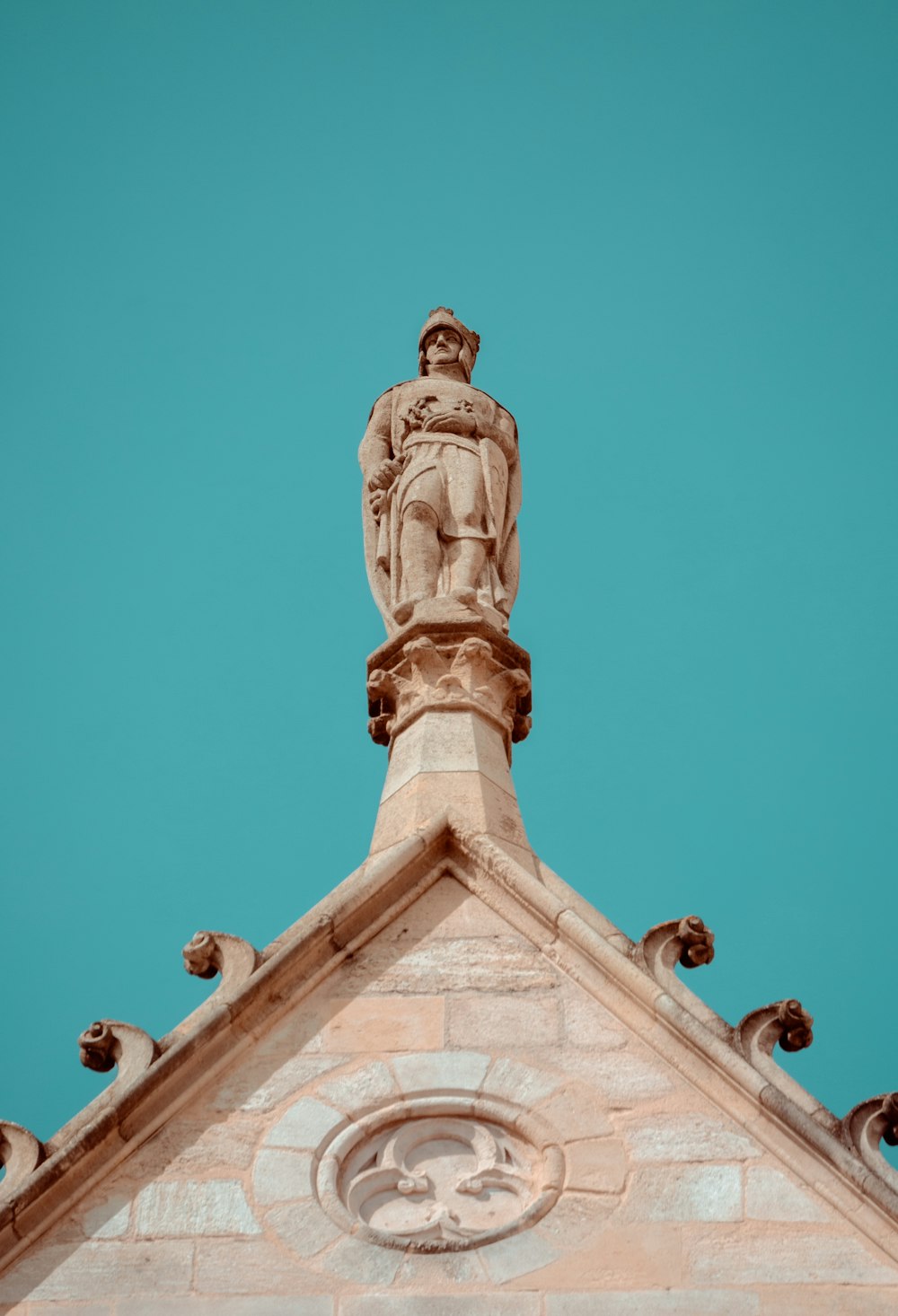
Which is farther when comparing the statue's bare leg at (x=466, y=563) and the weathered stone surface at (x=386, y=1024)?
the statue's bare leg at (x=466, y=563)

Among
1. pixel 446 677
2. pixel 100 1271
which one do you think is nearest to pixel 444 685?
pixel 446 677

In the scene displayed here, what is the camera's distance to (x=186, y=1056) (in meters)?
8.90

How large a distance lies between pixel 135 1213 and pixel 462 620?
13.5ft

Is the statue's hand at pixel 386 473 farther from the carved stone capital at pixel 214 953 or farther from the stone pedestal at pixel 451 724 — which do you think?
the carved stone capital at pixel 214 953

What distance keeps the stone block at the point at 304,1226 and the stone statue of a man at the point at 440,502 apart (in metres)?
3.95

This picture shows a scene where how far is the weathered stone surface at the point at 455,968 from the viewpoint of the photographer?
9273mm

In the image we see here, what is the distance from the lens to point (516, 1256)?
8.16 metres

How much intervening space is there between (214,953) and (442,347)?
19.0 feet

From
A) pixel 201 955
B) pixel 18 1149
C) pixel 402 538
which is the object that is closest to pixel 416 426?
pixel 402 538

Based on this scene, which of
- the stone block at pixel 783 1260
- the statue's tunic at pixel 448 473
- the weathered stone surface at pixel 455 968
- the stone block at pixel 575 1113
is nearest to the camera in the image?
the stone block at pixel 783 1260

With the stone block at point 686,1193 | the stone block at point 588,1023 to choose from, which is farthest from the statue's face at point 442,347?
the stone block at point 686,1193

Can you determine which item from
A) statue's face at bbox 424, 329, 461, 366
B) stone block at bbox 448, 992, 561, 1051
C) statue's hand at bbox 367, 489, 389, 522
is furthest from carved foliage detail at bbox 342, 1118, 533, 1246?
statue's face at bbox 424, 329, 461, 366

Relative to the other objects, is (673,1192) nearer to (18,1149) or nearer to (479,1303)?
(479,1303)

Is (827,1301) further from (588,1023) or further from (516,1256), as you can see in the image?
(588,1023)
